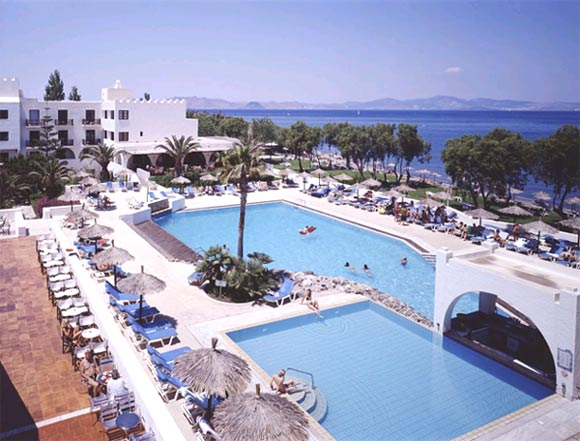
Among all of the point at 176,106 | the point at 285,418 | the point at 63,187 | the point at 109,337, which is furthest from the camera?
the point at 176,106

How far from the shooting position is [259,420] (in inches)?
310

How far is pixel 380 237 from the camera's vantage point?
26828 millimetres

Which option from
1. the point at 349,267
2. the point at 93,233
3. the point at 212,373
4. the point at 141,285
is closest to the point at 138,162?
the point at 93,233

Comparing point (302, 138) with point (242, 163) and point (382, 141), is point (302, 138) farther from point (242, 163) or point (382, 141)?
point (242, 163)

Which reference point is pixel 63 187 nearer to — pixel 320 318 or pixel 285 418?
pixel 320 318

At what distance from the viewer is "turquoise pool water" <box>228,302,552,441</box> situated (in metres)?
10.6

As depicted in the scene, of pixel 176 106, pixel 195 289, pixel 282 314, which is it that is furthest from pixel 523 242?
pixel 176 106

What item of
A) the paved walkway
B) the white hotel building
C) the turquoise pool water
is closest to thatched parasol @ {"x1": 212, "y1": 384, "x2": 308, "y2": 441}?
the turquoise pool water

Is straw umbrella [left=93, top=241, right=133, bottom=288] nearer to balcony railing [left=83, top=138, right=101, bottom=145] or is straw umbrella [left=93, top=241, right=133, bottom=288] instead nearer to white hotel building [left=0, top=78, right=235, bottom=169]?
white hotel building [left=0, top=78, right=235, bottom=169]

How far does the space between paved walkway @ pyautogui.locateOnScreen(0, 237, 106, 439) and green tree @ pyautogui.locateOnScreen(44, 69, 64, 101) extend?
6036 cm

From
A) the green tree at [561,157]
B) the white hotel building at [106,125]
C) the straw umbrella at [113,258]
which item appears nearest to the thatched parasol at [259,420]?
the straw umbrella at [113,258]

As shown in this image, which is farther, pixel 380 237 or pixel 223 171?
pixel 380 237

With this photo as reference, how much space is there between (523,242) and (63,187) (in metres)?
26.8

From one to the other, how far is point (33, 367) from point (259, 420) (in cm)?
657
